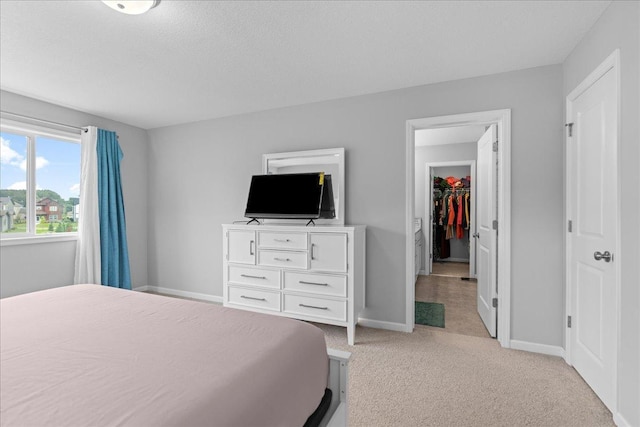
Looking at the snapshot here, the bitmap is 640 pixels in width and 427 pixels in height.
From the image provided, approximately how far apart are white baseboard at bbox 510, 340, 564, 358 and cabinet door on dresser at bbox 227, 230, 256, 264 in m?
2.57

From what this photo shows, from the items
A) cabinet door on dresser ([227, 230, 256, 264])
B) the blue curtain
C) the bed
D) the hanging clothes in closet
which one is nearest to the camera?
the bed

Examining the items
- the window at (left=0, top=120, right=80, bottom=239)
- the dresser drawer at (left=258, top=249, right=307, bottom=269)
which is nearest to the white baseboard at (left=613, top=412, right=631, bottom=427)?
the dresser drawer at (left=258, top=249, right=307, bottom=269)

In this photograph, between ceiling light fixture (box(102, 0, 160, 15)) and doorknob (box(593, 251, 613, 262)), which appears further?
doorknob (box(593, 251, 613, 262))

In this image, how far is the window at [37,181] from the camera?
10.8 ft

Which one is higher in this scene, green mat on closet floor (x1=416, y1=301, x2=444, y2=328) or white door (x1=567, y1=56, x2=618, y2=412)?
white door (x1=567, y1=56, x2=618, y2=412)

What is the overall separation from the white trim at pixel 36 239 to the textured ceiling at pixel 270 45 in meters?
1.52

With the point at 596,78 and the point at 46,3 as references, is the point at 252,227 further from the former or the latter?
the point at 596,78

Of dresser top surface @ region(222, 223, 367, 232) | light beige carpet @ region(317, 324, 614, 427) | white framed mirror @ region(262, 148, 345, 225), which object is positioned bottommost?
light beige carpet @ region(317, 324, 614, 427)

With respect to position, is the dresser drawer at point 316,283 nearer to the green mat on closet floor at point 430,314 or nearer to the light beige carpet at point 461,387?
the light beige carpet at point 461,387

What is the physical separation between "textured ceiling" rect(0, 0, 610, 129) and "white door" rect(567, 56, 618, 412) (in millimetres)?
588

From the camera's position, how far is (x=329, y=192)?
3396 millimetres

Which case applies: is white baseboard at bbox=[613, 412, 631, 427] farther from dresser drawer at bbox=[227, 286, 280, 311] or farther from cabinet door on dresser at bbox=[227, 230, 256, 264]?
cabinet door on dresser at bbox=[227, 230, 256, 264]

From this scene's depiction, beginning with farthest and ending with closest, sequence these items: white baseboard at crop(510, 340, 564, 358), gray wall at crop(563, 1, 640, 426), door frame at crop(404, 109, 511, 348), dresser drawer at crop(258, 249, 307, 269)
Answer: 1. dresser drawer at crop(258, 249, 307, 269)
2. door frame at crop(404, 109, 511, 348)
3. white baseboard at crop(510, 340, 564, 358)
4. gray wall at crop(563, 1, 640, 426)

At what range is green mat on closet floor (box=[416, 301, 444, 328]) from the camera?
11.1ft
